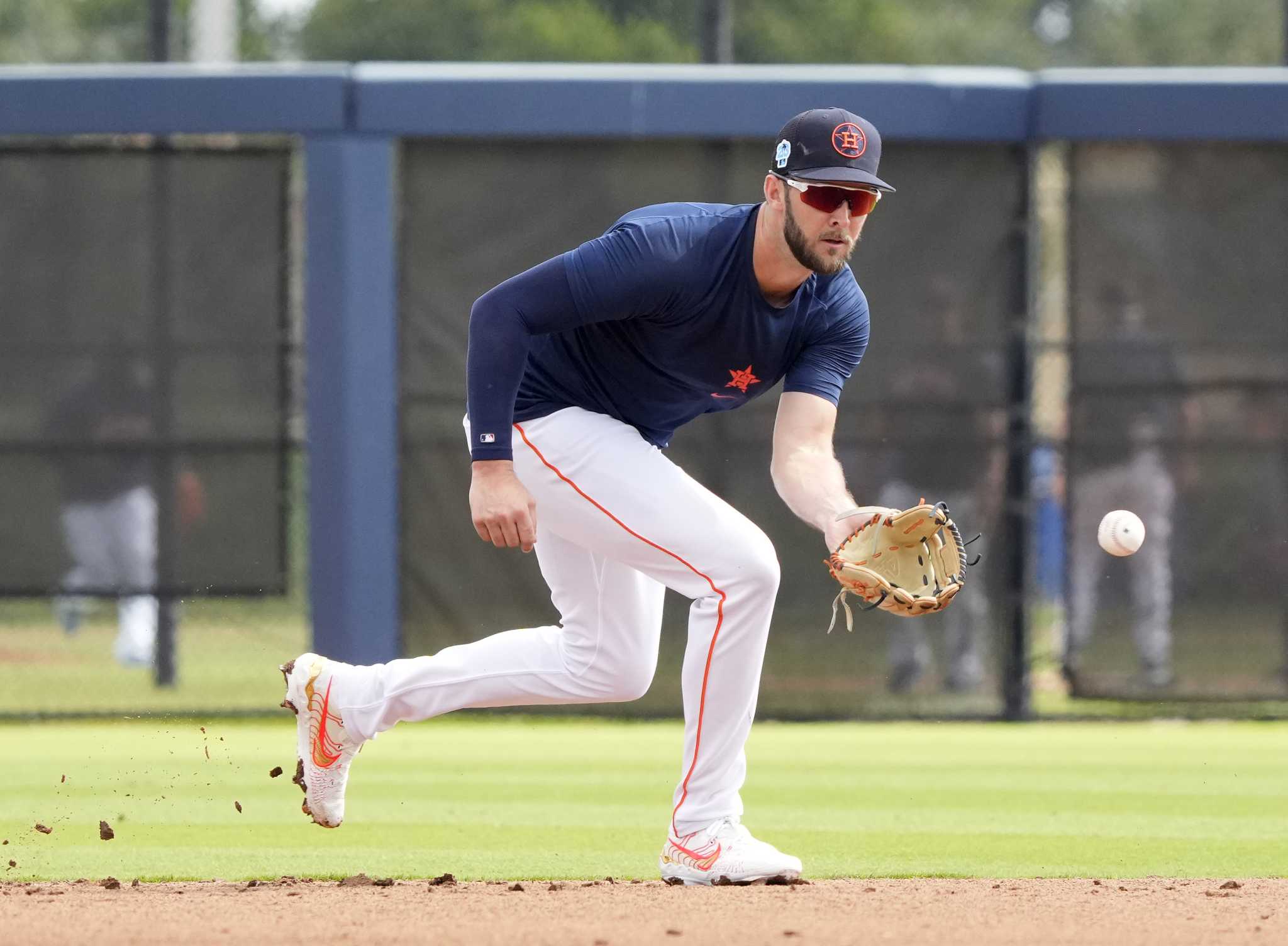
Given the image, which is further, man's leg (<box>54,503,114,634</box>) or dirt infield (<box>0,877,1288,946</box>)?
man's leg (<box>54,503,114,634</box>)

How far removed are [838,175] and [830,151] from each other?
68 millimetres

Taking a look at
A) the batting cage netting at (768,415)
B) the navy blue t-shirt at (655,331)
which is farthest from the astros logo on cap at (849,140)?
the batting cage netting at (768,415)

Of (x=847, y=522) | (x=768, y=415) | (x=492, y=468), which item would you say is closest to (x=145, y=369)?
(x=768, y=415)

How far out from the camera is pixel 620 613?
4824mm

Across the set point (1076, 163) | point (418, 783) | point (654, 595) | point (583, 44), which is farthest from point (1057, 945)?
point (583, 44)

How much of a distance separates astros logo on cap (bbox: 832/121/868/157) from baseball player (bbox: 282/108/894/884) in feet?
0.04

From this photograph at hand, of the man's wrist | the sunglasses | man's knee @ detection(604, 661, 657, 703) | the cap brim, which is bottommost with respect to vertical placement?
man's knee @ detection(604, 661, 657, 703)

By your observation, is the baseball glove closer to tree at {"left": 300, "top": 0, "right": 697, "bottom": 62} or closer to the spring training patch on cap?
the spring training patch on cap

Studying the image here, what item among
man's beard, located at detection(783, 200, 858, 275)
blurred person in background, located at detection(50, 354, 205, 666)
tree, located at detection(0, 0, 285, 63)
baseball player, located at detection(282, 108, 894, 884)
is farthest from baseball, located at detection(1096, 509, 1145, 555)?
tree, located at detection(0, 0, 285, 63)

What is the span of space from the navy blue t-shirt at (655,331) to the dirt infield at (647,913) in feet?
3.53

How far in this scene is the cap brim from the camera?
4430 mm

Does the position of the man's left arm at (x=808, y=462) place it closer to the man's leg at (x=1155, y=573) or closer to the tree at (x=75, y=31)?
the man's leg at (x=1155, y=573)

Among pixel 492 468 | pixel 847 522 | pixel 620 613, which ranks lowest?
pixel 620 613

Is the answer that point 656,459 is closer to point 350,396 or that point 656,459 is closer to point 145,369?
point 350,396
